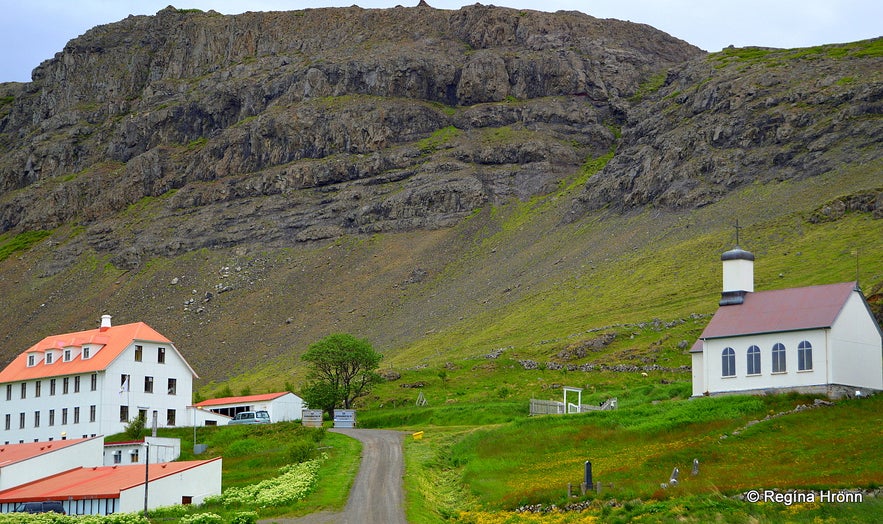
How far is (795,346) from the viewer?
61.1 metres

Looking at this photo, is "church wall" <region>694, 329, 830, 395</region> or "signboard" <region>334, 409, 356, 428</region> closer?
"church wall" <region>694, 329, 830, 395</region>

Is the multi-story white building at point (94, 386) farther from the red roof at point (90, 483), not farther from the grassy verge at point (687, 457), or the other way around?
the grassy verge at point (687, 457)

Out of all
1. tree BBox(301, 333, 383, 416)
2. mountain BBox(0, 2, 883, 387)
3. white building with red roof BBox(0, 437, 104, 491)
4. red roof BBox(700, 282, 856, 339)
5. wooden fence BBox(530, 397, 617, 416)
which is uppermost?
mountain BBox(0, 2, 883, 387)

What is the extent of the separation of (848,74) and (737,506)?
126m

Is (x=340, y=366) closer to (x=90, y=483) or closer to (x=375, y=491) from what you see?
(x=90, y=483)

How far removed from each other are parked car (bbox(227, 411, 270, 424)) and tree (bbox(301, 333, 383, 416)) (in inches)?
237

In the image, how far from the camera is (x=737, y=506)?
39344mm

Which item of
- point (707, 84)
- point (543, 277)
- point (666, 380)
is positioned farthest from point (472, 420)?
point (707, 84)

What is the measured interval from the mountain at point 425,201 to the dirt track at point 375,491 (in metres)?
48.0

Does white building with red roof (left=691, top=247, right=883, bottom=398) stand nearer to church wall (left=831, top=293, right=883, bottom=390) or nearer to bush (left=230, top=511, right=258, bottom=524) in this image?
church wall (left=831, top=293, right=883, bottom=390)

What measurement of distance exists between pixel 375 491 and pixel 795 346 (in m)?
23.9

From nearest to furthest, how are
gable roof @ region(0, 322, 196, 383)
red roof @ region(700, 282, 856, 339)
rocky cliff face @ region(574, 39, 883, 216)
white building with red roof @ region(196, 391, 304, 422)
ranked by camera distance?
red roof @ region(700, 282, 856, 339)
gable roof @ region(0, 322, 196, 383)
white building with red roof @ region(196, 391, 304, 422)
rocky cliff face @ region(574, 39, 883, 216)

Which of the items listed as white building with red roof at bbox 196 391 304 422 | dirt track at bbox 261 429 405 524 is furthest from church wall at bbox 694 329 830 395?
white building with red roof at bbox 196 391 304 422

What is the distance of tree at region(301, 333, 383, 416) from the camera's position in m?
86.9
